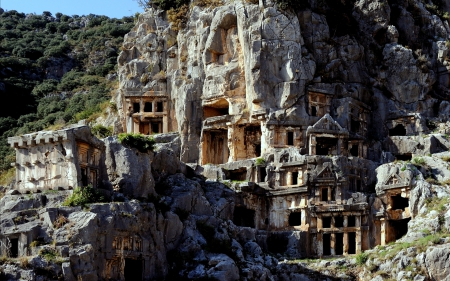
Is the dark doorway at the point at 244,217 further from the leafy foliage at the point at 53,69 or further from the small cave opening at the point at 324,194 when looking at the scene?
the leafy foliage at the point at 53,69

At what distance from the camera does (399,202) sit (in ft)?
205

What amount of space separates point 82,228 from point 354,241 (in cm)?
2437

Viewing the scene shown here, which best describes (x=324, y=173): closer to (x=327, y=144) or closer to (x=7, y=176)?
(x=327, y=144)

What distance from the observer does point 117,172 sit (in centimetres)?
5266

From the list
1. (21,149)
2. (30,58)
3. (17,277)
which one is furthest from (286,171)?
(30,58)

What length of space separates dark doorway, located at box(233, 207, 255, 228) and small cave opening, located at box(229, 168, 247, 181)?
3629 mm

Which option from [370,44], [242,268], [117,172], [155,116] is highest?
[370,44]

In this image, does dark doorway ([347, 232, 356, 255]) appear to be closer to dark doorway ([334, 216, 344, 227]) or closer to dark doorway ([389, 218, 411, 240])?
dark doorway ([334, 216, 344, 227])

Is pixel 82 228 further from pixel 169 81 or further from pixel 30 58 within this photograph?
pixel 30 58

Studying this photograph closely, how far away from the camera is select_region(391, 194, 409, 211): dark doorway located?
61.6m

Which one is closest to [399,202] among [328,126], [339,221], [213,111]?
[339,221]

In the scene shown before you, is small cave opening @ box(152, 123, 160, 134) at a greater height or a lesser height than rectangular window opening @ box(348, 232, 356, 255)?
greater

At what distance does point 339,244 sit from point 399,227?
469cm

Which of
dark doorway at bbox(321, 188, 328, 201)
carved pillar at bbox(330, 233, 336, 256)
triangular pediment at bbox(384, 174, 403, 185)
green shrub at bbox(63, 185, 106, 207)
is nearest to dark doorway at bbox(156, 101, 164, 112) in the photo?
dark doorway at bbox(321, 188, 328, 201)
